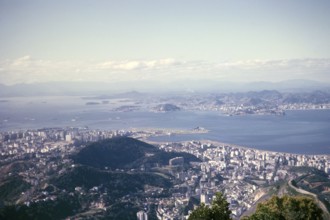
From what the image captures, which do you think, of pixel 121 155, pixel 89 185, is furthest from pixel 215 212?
pixel 121 155

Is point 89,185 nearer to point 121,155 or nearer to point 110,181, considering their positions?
point 110,181

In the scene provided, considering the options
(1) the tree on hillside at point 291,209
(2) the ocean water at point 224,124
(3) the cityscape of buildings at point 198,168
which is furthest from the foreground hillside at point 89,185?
(2) the ocean water at point 224,124

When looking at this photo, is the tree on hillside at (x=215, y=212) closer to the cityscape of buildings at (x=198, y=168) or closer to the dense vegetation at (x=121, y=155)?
the cityscape of buildings at (x=198, y=168)

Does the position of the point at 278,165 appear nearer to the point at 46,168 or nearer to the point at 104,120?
the point at 46,168

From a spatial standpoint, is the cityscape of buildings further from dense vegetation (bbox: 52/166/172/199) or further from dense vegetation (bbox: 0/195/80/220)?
dense vegetation (bbox: 52/166/172/199)

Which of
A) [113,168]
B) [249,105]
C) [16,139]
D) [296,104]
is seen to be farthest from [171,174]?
[296,104]
